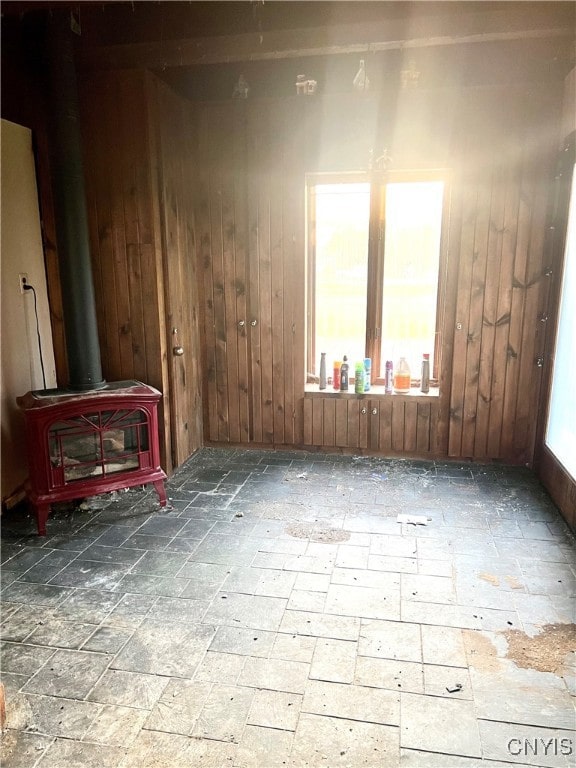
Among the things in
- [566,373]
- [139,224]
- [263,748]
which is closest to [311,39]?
[139,224]

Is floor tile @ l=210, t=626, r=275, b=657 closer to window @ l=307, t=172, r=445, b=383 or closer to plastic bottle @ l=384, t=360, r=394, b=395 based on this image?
plastic bottle @ l=384, t=360, r=394, b=395

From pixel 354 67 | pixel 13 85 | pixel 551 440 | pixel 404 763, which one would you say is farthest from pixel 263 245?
pixel 404 763

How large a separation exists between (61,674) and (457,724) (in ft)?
4.58

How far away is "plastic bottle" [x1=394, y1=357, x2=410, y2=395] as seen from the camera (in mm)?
4055

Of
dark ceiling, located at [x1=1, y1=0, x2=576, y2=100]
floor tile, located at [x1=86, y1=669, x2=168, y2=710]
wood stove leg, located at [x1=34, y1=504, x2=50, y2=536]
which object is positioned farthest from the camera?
wood stove leg, located at [x1=34, y1=504, x2=50, y2=536]

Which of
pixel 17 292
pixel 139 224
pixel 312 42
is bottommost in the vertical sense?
pixel 17 292

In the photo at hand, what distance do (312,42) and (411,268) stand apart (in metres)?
1.71

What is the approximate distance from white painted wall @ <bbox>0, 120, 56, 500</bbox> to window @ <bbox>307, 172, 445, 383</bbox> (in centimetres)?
197

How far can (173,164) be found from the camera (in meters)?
3.67

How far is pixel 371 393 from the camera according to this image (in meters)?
4.07

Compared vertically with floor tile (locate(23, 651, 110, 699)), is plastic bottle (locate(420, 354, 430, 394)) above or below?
above

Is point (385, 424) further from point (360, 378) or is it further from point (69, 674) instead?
point (69, 674)

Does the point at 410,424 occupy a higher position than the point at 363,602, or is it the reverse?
the point at 410,424

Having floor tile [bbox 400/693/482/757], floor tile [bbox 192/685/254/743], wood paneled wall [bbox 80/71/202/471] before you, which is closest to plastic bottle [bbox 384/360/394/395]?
wood paneled wall [bbox 80/71/202/471]
